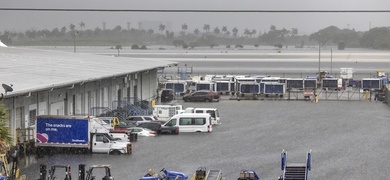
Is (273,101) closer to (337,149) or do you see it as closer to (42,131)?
(337,149)

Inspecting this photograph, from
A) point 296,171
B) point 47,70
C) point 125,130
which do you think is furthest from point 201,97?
point 296,171

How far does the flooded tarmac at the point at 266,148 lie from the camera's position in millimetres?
17484

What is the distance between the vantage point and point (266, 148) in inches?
830

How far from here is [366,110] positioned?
32750mm

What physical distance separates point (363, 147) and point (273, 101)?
53.6ft

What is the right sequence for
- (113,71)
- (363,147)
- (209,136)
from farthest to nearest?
(113,71) < (209,136) < (363,147)

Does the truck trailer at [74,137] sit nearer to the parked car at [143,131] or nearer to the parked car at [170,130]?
the parked car at [143,131]

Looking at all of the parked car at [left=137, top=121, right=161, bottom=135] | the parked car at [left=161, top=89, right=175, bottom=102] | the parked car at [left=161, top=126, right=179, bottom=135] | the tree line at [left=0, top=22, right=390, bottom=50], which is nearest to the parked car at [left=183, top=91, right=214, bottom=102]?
the parked car at [left=161, top=89, right=175, bottom=102]

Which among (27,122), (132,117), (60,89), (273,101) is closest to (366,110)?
(273,101)

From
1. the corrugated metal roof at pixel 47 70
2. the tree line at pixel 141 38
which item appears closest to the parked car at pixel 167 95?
the corrugated metal roof at pixel 47 70

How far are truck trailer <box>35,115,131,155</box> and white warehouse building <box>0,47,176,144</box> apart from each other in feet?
2.56

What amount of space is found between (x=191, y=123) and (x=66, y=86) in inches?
153

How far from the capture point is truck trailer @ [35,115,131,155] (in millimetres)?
19859

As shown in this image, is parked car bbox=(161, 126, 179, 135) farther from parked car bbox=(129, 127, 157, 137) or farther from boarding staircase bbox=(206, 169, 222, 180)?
boarding staircase bbox=(206, 169, 222, 180)
